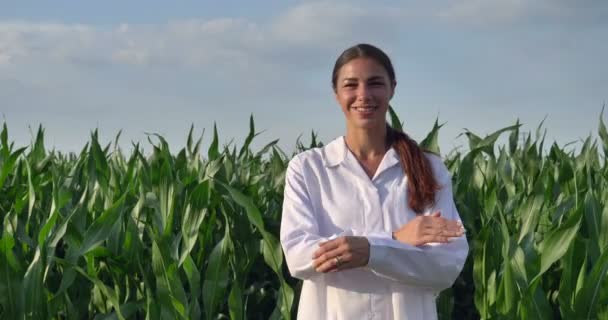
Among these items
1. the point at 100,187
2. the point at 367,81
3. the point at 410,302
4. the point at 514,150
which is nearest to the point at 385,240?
the point at 410,302

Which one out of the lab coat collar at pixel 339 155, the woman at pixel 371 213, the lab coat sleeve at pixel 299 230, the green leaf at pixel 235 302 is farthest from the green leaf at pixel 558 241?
the green leaf at pixel 235 302

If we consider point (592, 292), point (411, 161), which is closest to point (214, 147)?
point (411, 161)

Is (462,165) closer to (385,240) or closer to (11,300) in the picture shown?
(385,240)

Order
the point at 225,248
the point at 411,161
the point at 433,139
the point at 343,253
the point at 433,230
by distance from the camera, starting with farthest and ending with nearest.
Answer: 1. the point at 433,139
2. the point at 225,248
3. the point at 411,161
4. the point at 433,230
5. the point at 343,253

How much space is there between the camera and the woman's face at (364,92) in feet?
8.05

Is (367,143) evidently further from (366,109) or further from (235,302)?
(235,302)

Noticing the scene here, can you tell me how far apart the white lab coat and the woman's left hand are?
0.05 metres

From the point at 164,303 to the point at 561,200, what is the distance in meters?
1.50

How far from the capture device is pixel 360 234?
2449 millimetres

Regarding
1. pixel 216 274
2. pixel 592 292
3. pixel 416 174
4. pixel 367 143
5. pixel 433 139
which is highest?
pixel 433 139

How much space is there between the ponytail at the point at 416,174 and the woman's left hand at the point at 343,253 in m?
0.29

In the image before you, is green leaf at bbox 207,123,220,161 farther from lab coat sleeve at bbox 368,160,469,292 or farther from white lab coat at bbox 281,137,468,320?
lab coat sleeve at bbox 368,160,469,292

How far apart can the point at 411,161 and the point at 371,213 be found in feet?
0.66

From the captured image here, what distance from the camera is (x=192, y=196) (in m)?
2.91
